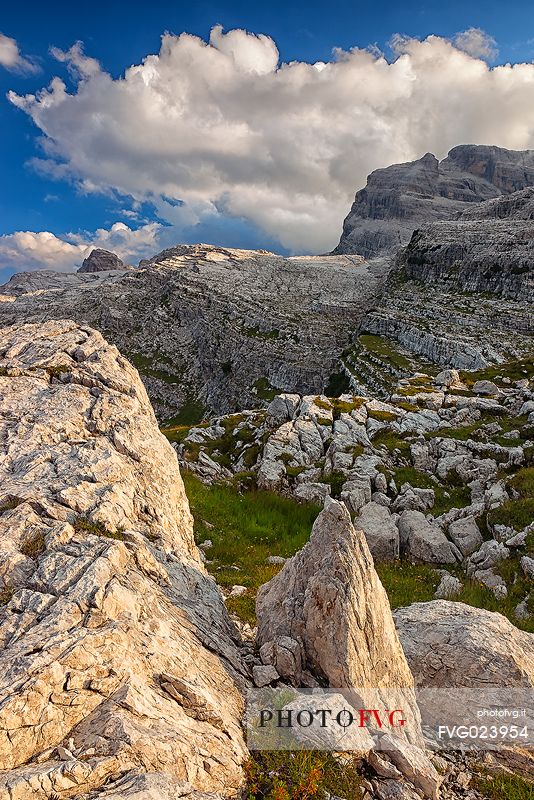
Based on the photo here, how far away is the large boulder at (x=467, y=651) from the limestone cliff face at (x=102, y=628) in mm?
5202

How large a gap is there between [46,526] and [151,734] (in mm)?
4976

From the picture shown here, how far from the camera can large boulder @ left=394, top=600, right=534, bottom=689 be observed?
10.8 meters

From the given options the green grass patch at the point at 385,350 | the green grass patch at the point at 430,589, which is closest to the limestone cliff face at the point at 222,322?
the green grass patch at the point at 385,350

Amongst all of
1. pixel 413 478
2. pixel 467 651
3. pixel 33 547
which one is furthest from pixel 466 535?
pixel 33 547

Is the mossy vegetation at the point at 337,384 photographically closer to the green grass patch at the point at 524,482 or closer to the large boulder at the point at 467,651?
the green grass patch at the point at 524,482

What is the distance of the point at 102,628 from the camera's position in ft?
23.7

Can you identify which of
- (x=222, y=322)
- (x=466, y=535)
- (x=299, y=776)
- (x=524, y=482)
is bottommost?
(x=466, y=535)

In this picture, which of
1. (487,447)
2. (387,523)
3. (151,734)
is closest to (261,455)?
(387,523)

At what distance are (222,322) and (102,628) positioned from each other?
132315 millimetres

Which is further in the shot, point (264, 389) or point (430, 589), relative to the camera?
point (264, 389)

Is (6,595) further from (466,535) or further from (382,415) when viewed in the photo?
(382,415)

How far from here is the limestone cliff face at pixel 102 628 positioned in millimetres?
5734

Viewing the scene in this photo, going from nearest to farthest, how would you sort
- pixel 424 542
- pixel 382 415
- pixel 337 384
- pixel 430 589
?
1. pixel 430 589
2. pixel 424 542
3. pixel 382 415
4. pixel 337 384

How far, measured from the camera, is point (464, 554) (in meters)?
19.7
